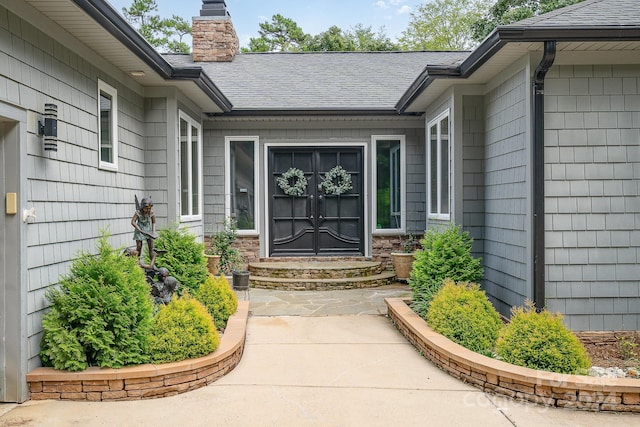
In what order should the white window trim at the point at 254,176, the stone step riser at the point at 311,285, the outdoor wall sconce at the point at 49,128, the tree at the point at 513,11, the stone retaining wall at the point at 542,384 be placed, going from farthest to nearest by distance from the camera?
the tree at the point at 513,11
the white window trim at the point at 254,176
the stone step riser at the point at 311,285
the outdoor wall sconce at the point at 49,128
the stone retaining wall at the point at 542,384

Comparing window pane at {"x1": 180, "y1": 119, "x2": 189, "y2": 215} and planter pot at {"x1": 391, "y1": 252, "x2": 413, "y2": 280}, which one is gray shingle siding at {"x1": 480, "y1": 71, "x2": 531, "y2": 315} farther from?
window pane at {"x1": 180, "y1": 119, "x2": 189, "y2": 215}

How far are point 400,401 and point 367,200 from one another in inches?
236

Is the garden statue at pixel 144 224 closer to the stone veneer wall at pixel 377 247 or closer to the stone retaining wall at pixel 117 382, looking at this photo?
the stone retaining wall at pixel 117 382

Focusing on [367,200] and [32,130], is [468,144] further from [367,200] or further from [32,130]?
[32,130]

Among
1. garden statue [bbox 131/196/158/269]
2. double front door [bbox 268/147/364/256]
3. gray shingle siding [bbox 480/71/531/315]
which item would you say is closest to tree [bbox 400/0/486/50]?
double front door [bbox 268/147/364/256]

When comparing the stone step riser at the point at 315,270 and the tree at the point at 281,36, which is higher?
the tree at the point at 281,36

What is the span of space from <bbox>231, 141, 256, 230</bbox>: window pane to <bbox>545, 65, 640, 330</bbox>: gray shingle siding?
5446mm

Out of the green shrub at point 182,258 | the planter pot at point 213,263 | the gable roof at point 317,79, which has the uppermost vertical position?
the gable roof at point 317,79

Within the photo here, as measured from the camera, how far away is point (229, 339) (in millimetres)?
4746

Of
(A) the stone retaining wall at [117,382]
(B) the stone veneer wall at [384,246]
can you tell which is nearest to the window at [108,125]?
(A) the stone retaining wall at [117,382]

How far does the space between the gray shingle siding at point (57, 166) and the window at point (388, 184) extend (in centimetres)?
488

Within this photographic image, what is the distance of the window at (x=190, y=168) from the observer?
24.1 ft

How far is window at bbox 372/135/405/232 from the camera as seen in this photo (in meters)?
9.44

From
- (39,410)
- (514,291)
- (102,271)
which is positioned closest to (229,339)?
(102,271)
